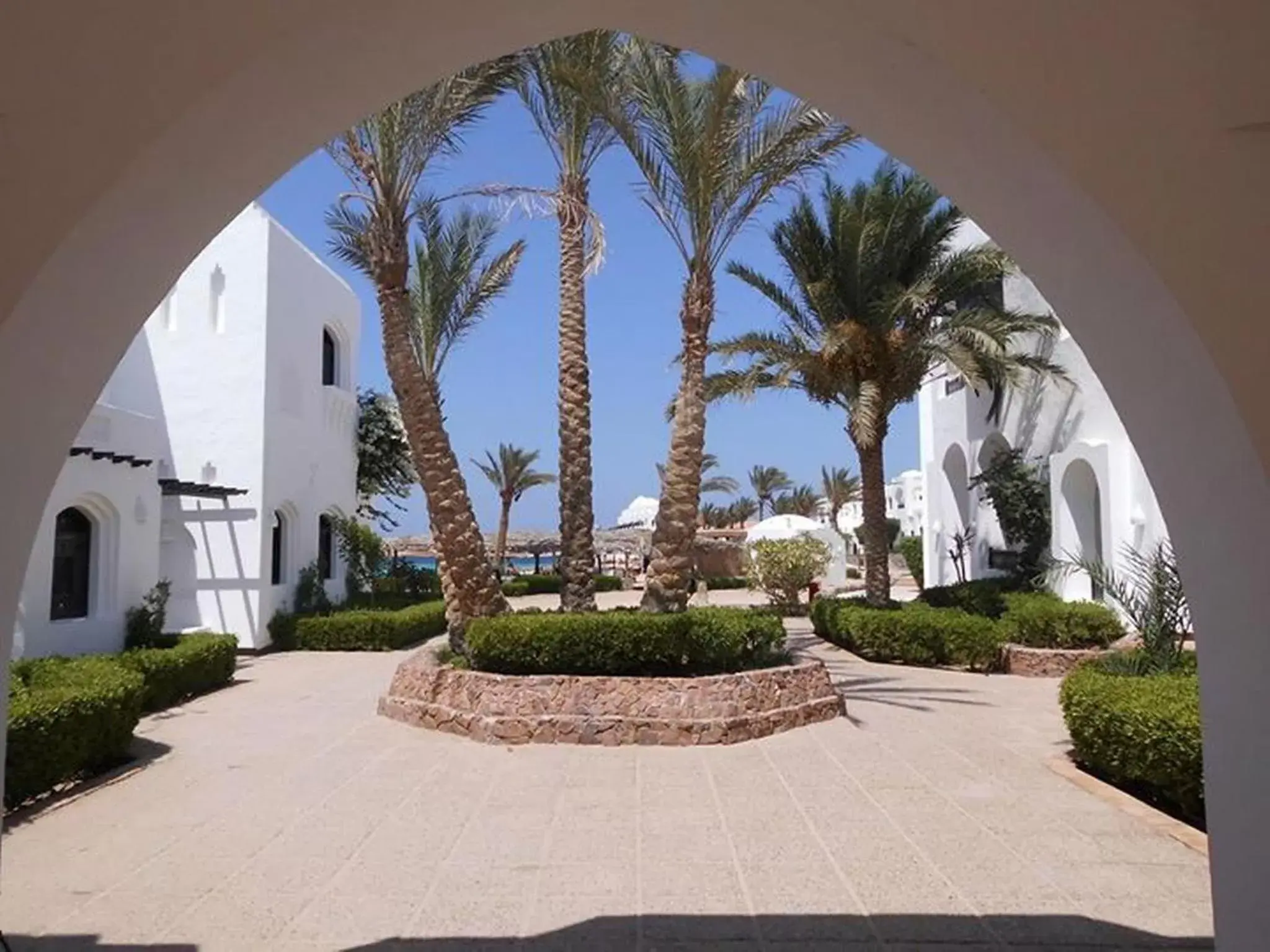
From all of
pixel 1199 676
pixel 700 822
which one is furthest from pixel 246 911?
pixel 1199 676

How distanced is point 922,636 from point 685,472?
5.95 metres

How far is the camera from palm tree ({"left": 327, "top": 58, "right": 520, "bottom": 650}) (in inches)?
459

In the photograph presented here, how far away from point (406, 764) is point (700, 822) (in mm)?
3311

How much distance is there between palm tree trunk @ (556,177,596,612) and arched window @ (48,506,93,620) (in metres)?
7.48

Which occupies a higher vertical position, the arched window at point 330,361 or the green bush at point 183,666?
the arched window at point 330,361

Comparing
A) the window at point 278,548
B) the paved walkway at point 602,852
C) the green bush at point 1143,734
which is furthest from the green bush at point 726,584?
the green bush at point 1143,734

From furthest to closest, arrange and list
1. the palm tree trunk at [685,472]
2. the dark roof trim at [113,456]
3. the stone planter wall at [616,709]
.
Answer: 1. the dark roof trim at [113,456]
2. the palm tree trunk at [685,472]
3. the stone planter wall at [616,709]

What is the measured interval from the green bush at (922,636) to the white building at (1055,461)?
255 cm

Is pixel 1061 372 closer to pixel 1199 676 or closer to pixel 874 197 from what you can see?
pixel 874 197

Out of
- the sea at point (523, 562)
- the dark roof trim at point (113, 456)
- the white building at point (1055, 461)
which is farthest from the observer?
the sea at point (523, 562)

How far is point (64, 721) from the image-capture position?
7.75m

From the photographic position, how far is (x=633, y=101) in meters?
12.0

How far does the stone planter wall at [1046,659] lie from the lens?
13.8 metres

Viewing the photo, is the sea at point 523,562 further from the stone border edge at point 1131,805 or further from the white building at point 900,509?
the stone border edge at point 1131,805
